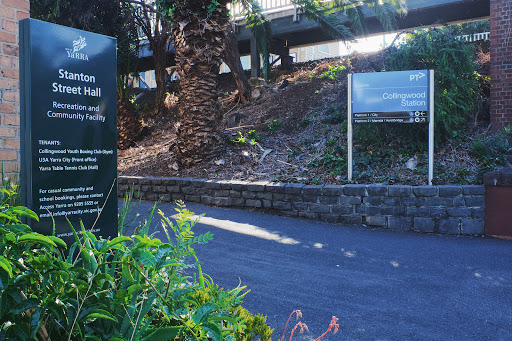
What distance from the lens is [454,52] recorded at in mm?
8195

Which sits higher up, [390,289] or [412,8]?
[412,8]

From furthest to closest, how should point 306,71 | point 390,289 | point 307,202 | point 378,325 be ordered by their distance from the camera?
point 306,71, point 307,202, point 390,289, point 378,325

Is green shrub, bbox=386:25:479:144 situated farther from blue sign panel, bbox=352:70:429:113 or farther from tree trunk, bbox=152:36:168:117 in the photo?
tree trunk, bbox=152:36:168:117

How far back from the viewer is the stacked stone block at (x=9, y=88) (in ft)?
11.9

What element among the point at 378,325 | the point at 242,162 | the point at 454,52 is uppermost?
the point at 454,52

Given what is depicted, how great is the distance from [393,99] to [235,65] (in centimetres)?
670

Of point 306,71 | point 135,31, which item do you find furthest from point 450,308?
point 135,31

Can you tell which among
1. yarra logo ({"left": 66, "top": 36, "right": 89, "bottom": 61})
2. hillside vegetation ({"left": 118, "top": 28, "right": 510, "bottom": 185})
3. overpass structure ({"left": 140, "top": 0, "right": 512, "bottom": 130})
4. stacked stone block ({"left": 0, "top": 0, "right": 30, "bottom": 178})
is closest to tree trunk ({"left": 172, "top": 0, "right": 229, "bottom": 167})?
hillside vegetation ({"left": 118, "top": 28, "right": 510, "bottom": 185})

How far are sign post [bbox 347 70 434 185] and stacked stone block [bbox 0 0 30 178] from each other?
556cm

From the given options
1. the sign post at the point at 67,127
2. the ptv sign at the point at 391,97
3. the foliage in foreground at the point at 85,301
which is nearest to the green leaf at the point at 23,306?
the foliage in foreground at the point at 85,301

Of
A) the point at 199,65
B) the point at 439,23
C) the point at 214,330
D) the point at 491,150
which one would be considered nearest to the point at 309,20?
the point at 439,23

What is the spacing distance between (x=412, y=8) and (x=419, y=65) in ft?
15.0

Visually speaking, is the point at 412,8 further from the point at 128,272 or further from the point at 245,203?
the point at 128,272

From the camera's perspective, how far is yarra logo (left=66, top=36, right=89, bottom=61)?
8.59ft
